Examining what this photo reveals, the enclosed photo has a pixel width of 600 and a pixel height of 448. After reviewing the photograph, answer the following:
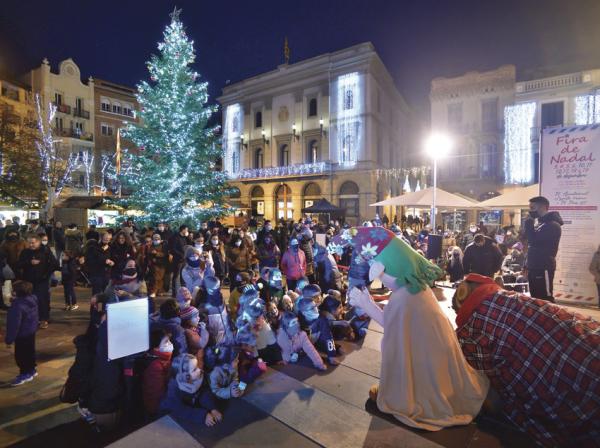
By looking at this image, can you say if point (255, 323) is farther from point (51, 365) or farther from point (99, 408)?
point (51, 365)

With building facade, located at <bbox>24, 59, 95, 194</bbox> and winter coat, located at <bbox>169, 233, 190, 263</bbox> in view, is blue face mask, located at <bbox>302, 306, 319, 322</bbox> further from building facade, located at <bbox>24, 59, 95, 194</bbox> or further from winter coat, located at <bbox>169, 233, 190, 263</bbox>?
building facade, located at <bbox>24, 59, 95, 194</bbox>

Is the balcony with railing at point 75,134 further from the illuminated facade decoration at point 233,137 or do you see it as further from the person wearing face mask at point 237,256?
the person wearing face mask at point 237,256

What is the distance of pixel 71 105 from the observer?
35000 millimetres

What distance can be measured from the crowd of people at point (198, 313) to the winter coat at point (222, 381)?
0.04ft

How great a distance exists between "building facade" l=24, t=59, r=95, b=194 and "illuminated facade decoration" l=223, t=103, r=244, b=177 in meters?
13.2

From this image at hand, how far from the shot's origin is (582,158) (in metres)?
7.18

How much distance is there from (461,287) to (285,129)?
30.5 m

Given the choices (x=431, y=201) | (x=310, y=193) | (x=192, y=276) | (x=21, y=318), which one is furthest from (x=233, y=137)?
(x=21, y=318)

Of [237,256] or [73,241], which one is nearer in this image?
[237,256]

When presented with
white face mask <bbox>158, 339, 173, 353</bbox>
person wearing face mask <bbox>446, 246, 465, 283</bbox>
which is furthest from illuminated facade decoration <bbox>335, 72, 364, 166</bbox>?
white face mask <bbox>158, 339, 173, 353</bbox>

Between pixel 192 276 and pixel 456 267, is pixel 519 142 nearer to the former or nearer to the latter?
pixel 456 267

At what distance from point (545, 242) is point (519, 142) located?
23806mm

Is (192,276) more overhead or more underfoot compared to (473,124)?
more underfoot

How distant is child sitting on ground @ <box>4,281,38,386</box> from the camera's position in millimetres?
4234
